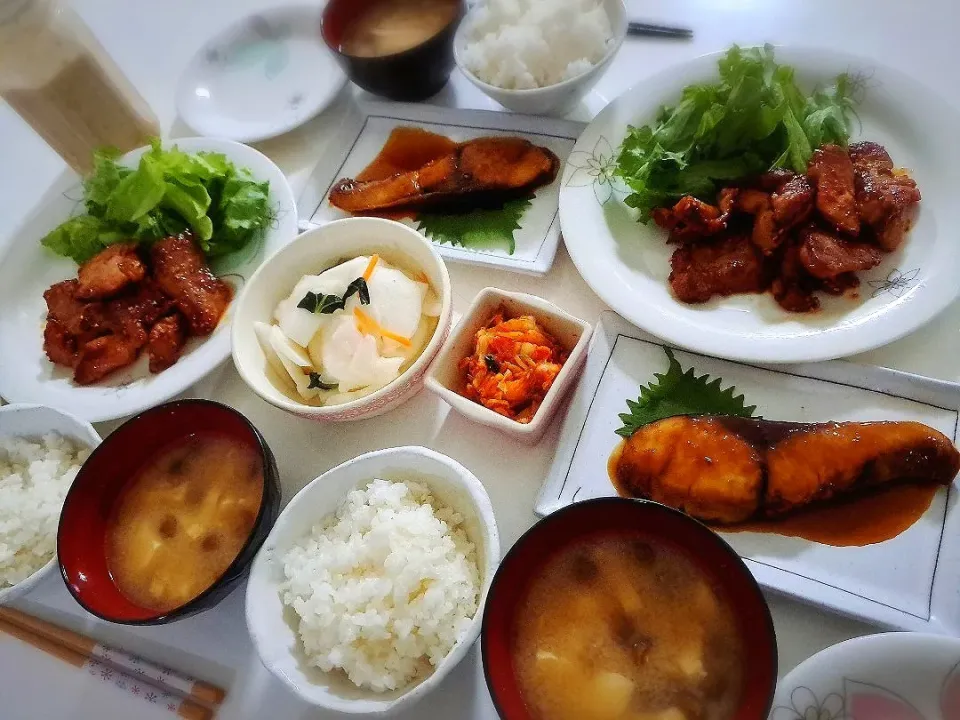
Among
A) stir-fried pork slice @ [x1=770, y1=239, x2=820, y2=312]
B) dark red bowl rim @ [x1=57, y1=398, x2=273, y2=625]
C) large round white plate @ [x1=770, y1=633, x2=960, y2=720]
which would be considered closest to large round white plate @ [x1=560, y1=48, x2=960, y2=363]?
stir-fried pork slice @ [x1=770, y1=239, x2=820, y2=312]

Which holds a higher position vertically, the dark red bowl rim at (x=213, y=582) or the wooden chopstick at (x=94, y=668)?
the dark red bowl rim at (x=213, y=582)

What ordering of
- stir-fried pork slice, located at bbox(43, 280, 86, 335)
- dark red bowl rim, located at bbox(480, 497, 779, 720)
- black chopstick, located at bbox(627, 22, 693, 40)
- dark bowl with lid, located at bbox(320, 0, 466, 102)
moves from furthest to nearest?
black chopstick, located at bbox(627, 22, 693, 40) → dark bowl with lid, located at bbox(320, 0, 466, 102) → stir-fried pork slice, located at bbox(43, 280, 86, 335) → dark red bowl rim, located at bbox(480, 497, 779, 720)

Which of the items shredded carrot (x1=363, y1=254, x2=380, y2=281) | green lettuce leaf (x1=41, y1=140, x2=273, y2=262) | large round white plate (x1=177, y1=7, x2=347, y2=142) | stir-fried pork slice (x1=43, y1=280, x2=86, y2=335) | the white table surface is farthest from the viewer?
large round white plate (x1=177, y1=7, x2=347, y2=142)

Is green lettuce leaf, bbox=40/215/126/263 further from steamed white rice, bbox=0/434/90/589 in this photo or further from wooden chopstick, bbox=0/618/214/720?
wooden chopstick, bbox=0/618/214/720

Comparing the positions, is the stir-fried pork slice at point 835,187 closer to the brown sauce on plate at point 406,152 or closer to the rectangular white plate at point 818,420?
the rectangular white plate at point 818,420

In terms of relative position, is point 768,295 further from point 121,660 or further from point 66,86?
point 66,86

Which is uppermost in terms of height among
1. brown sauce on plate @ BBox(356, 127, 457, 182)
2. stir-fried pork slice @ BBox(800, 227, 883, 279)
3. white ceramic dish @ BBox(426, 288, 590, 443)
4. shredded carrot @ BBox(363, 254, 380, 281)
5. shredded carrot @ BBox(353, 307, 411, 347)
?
shredded carrot @ BBox(363, 254, 380, 281)

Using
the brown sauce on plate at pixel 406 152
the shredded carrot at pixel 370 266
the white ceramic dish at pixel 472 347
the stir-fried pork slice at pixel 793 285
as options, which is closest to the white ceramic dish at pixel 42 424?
the shredded carrot at pixel 370 266
